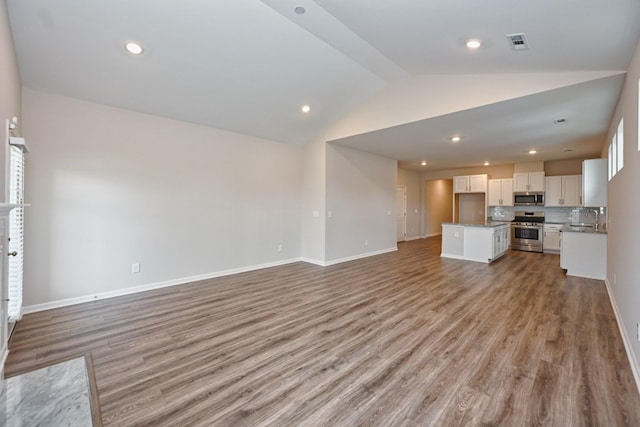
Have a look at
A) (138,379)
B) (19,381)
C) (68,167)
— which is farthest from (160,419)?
(68,167)

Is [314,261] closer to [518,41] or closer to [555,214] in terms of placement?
[518,41]

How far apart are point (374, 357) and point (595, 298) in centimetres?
374

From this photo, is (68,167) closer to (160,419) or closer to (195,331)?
(195,331)

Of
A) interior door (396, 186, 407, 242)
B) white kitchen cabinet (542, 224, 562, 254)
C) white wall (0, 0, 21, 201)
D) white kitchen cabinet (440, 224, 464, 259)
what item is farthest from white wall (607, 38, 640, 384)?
interior door (396, 186, 407, 242)

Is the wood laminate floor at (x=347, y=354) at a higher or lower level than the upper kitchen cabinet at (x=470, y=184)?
lower

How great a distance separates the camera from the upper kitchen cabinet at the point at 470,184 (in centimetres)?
899

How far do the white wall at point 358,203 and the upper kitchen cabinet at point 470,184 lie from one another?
2.77m

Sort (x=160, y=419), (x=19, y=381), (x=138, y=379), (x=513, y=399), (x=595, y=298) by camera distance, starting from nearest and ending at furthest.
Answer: (x=19, y=381)
(x=160, y=419)
(x=513, y=399)
(x=138, y=379)
(x=595, y=298)

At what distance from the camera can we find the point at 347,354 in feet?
8.38

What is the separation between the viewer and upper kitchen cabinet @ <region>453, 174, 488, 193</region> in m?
8.99

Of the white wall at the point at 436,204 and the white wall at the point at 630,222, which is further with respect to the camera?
the white wall at the point at 436,204

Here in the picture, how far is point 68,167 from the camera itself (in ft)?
12.4

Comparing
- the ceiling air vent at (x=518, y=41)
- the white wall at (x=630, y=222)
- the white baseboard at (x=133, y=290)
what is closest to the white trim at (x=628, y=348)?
the white wall at (x=630, y=222)

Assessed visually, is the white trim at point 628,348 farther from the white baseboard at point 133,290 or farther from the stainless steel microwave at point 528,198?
the stainless steel microwave at point 528,198
